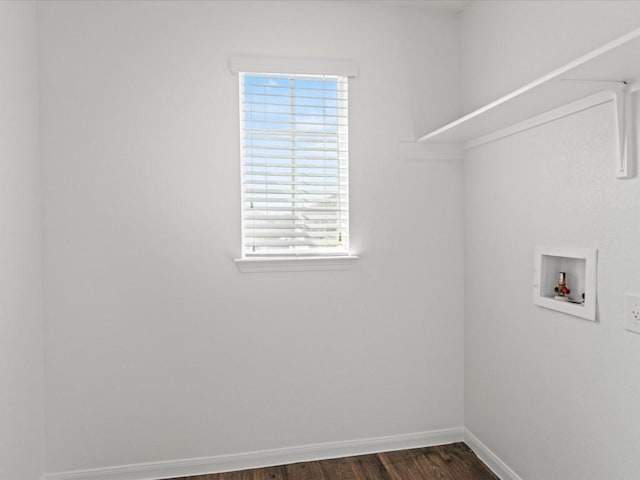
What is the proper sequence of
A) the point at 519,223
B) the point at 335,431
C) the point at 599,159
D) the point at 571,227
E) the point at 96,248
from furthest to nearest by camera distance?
the point at 335,431, the point at 96,248, the point at 519,223, the point at 571,227, the point at 599,159

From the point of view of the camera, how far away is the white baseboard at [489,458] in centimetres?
219

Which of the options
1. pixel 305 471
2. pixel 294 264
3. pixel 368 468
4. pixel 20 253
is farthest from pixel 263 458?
pixel 20 253

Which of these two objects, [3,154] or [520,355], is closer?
[3,154]

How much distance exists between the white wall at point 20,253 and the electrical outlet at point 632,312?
94.9 inches

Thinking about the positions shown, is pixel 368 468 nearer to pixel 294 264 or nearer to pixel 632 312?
pixel 294 264

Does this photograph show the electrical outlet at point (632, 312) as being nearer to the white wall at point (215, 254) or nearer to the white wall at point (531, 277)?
the white wall at point (531, 277)

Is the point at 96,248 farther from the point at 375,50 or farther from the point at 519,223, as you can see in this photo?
the point at 519,223

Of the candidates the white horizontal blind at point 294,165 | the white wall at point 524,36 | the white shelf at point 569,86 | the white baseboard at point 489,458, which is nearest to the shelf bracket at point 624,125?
the white shelf at point 569,86

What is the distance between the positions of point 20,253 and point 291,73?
5.28ft

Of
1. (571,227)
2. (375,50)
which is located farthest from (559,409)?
(375,50)

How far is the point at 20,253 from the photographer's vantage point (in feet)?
6.47

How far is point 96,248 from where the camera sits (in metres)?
2.23

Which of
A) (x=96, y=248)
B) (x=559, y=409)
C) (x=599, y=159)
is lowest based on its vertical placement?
(x=559, y=409)

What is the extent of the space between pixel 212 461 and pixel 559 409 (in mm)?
1748
